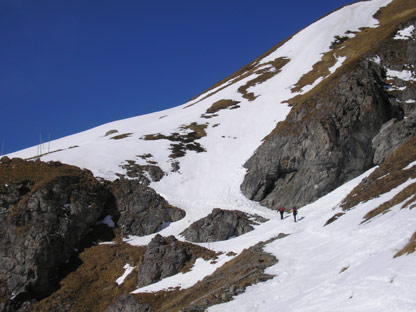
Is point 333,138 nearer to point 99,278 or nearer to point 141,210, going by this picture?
point 141,210

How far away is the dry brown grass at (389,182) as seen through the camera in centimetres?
2245

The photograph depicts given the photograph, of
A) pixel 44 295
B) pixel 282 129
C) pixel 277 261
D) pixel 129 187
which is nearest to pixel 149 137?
pixel 129 187

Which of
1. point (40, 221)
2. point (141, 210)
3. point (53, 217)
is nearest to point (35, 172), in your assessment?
point (53, 217)

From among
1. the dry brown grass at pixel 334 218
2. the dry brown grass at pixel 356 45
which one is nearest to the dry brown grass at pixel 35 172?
the dry brown grass at pixel 334 218

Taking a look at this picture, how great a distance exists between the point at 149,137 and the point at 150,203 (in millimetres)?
20553

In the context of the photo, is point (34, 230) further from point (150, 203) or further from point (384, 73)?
point (384, 73)

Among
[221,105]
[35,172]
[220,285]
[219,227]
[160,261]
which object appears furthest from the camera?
[221,105]

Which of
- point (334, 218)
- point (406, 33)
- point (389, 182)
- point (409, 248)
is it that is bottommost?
point (409, 248)

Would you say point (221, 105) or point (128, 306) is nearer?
point (128, 306)

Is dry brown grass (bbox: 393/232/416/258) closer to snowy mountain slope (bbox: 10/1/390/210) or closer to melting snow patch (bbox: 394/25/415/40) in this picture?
snowy mountain slope (bbox: 10/1/390/210)

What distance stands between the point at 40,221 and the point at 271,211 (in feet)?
80.2

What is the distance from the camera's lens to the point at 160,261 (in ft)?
112

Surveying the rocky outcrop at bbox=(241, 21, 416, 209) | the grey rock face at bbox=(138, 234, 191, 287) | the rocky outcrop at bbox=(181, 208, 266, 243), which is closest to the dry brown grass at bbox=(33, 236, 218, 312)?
the grey rock face at bbox=(138, 234, 191, 287)

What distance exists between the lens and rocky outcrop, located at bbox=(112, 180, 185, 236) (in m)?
43.2
